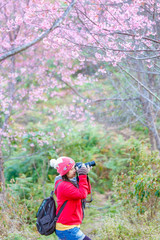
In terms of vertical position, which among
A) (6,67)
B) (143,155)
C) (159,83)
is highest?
(6,67)

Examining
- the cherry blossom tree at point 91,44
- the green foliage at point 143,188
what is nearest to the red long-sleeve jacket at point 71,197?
the green foliage at point 143,188

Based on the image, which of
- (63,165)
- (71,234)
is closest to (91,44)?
(63,165)

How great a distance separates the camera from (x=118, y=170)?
6.95 m

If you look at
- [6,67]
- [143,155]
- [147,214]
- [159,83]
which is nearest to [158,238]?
[147,214]

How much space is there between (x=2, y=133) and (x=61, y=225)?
3.44 m

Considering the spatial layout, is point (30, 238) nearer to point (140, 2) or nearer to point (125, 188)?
point (125, 188)

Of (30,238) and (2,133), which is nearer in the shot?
(30,238)

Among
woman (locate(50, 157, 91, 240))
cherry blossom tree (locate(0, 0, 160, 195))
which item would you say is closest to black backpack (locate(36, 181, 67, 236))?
woman (locate(50, 157, 91, 240))

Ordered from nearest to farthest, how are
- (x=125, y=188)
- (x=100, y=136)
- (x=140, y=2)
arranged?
(x=140, y=2), (x=125, y=188), (x=100, y=136)

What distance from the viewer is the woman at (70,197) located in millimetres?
2678

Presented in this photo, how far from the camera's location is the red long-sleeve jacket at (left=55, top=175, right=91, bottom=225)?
2668 mm

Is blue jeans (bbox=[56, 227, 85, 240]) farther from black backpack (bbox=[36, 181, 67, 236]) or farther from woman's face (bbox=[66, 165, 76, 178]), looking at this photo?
woman's face (bbox=[66, 165, 76, 178])

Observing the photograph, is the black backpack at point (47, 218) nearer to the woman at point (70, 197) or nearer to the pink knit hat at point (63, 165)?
the woman at point (70, 197)

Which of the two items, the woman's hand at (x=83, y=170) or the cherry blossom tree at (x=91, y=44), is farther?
the cherry blossom tree at (x=91, y=44)
